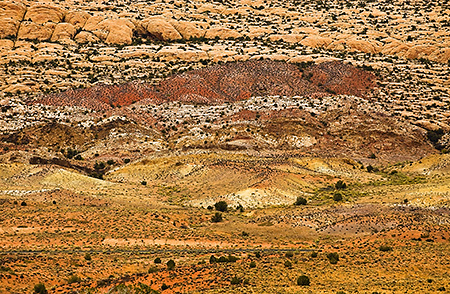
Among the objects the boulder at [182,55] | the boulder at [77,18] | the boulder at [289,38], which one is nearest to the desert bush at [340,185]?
the boulder at [182,55]

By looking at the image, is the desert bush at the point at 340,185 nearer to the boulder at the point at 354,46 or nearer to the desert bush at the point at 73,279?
the desert bush at the point at 73,279

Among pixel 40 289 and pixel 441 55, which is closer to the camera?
pixel 40 289

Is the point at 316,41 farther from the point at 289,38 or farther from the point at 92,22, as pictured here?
the point at 92,22

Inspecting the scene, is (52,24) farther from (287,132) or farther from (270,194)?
(270,194)

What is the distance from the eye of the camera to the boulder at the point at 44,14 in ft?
448

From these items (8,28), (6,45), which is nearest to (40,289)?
(6,45)

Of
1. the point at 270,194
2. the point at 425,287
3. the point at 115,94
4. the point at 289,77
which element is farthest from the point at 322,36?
the point at 425,287

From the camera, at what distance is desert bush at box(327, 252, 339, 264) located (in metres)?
42.9

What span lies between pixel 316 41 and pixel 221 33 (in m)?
24.6

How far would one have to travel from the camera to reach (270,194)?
70438 mm

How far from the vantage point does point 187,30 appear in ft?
471

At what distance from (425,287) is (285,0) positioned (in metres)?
155

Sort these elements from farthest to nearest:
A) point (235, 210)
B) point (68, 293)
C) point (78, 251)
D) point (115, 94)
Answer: point (115, 94) < point (235, 210) < point (78, 251) < point (68, 293)

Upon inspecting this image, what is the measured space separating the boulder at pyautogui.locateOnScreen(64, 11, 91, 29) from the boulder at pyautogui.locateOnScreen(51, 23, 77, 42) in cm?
238
